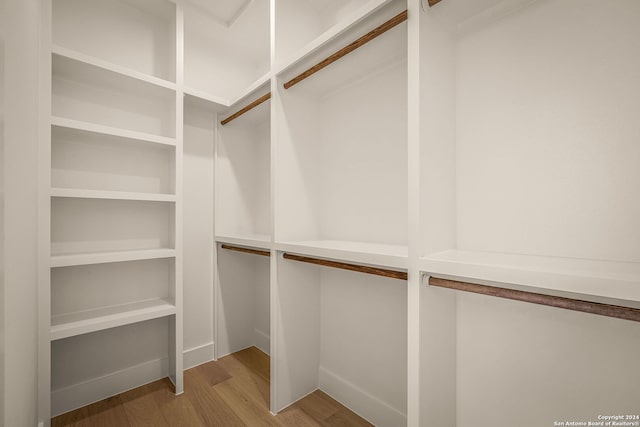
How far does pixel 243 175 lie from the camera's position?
2396 mm

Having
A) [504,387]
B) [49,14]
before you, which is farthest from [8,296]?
[504,387]

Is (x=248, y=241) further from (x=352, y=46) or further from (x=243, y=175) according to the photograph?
(x=352, y=46)

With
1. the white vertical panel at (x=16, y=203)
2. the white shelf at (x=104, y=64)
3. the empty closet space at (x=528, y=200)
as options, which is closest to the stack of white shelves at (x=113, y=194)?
the white shelf at (x=104, y=64)

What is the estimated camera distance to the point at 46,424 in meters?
1.38

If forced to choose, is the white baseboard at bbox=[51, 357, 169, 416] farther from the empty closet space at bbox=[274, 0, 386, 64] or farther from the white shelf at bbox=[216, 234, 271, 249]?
the empty closet space at bbox=[274, 0, 386, 64]

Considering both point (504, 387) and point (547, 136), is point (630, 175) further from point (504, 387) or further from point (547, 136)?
point (504, 387)

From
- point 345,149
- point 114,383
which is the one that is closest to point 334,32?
point 345,149

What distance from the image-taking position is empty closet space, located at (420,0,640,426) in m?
0.83

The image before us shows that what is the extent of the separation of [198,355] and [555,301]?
2.32m

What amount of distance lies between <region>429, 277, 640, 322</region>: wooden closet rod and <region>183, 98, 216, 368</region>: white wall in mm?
1867

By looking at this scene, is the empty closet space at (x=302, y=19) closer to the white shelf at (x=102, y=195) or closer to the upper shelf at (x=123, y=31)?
the upper shelf at (x=123, y=31)

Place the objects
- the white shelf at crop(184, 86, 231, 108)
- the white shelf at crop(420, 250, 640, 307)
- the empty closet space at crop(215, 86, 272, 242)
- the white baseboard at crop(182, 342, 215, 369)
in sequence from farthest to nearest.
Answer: the empty closet space at crop(215, 86, 272, 242) → the white baseboard at crop(182, 342, 215, 369) → the white shelf at crop(184, 86, 231, 108) → the white shelf at crop(420, 250, 640, 307)

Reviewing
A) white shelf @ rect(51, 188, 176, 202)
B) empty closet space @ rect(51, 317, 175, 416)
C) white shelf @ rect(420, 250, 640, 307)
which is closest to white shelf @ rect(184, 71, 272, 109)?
white shelf @ rect(51, 188, 176, 202)

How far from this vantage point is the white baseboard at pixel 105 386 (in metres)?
1.60
